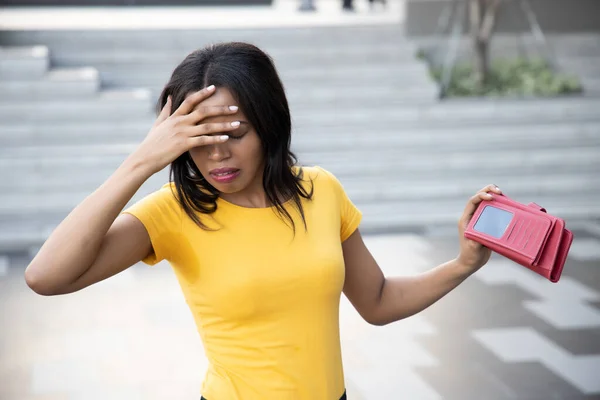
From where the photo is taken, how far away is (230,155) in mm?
1441

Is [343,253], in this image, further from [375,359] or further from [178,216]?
[375,359]

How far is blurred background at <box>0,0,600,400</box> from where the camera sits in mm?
4406

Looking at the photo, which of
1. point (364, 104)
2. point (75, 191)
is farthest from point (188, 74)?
point (364, 104)

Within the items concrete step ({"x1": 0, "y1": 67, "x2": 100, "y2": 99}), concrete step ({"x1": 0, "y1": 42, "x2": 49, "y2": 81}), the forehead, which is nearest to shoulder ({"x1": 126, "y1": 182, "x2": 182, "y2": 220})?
the forehead

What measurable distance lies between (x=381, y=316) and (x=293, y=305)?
1.14 ft

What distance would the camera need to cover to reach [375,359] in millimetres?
4469

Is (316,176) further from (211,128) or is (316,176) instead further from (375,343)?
(375,343)

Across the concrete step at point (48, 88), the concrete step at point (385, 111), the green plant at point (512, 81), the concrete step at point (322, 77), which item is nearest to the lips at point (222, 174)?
the concrete step at point (385, 111)

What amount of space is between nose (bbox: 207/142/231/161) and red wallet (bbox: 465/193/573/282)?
523 mm

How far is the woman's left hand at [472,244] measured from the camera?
63.3 inches

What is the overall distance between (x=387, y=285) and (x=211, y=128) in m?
0.61

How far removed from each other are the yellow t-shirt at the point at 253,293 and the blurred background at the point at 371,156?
2.63 meters

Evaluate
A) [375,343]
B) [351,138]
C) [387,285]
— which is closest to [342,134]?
[351,138]

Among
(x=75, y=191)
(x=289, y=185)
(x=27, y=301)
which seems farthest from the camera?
(x=75, y=191)
